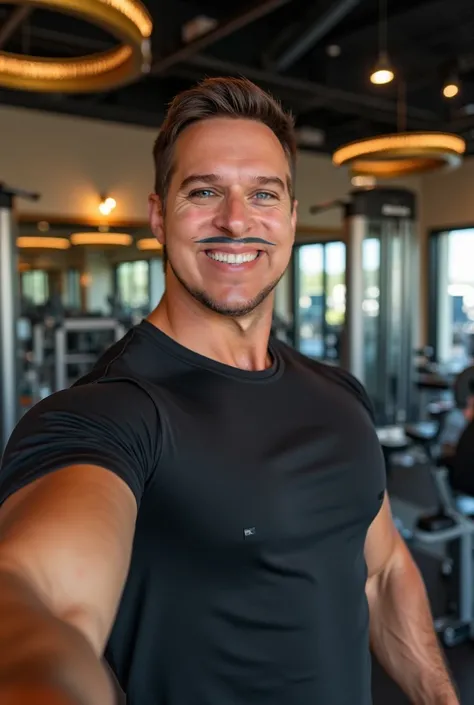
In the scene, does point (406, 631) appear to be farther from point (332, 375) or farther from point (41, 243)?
point (41, 243)

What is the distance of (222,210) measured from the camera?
2.85 feet

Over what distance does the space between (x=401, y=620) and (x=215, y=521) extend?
0.54 metres

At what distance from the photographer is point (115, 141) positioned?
5.96 meters

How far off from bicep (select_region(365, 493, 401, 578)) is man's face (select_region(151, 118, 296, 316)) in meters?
0.41

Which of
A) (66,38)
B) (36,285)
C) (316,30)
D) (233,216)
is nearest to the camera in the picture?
(233,216)

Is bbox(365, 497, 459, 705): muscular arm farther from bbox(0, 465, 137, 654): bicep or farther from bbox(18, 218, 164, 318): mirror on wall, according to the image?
bbox(18, 218, 164, 318): mirror on wall

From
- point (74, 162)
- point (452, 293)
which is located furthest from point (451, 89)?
point (452, 293)

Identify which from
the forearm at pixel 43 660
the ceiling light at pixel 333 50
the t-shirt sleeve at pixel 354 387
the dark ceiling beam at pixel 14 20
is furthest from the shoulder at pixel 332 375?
the ceiling light at pixel 333 50

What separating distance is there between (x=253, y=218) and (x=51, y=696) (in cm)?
66

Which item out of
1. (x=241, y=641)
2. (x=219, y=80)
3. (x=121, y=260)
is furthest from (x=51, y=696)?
(x=121, y=260)

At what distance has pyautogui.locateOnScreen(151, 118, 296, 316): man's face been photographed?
0.86 m

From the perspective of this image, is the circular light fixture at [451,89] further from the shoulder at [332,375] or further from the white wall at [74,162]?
the shoulder at [332,375]

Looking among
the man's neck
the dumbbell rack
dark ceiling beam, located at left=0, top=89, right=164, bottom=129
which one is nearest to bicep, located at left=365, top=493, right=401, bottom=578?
the man's neck

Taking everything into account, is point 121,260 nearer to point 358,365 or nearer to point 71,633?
point 358,365
